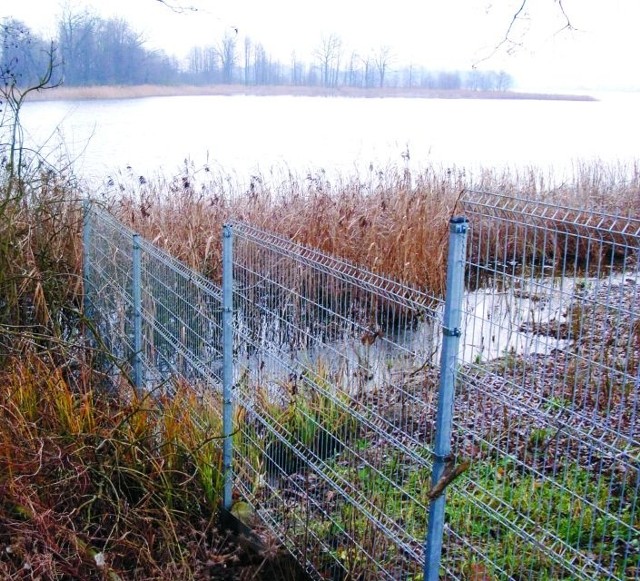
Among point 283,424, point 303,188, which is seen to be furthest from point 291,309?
point 303,188

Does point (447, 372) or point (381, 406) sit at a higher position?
point (447, 372)

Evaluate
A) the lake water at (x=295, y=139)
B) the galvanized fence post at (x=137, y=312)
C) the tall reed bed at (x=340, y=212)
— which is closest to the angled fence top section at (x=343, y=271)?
the galvanized fence post at (x=137, y=312)

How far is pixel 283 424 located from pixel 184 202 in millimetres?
5661

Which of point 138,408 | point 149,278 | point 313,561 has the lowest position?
point 313,561

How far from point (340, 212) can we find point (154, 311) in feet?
14.6

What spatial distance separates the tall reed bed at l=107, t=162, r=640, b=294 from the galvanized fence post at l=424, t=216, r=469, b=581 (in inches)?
197

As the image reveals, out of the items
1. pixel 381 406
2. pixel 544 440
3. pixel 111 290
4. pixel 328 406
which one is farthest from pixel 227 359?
pixel 111 290

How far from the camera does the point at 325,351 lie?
3.34 m

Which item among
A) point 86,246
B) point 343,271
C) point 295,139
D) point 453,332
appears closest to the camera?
point 453,332

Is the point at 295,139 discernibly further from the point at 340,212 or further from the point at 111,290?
the point at 111,290

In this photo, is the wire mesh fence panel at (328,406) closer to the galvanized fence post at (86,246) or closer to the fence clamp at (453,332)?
the fence clamp at (453,332)

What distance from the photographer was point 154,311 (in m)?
4.52

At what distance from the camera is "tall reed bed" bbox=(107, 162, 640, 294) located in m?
8.00

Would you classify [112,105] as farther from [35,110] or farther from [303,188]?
[303,188]
